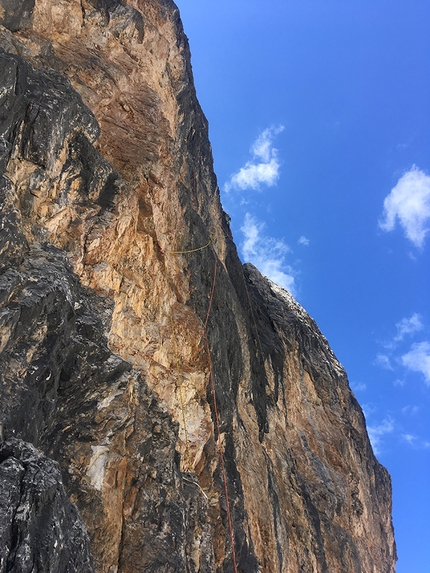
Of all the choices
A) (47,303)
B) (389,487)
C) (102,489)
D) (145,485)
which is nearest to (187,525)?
(145,485)

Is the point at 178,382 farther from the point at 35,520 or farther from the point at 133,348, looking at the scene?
the point at 35,520

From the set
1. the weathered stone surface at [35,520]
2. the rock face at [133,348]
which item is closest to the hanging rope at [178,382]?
the rock face at [133,348]

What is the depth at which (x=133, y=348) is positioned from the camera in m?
12.4

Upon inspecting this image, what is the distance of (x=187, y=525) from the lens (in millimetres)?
10688

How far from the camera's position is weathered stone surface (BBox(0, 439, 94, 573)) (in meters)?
5.48

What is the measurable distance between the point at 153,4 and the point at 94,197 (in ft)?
47.6

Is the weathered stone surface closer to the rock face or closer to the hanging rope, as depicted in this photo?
the rock face

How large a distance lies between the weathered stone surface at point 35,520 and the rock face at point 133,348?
0.08 feet

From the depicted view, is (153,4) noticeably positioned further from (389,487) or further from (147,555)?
(389,487)

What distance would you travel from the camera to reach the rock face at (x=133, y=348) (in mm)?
8023

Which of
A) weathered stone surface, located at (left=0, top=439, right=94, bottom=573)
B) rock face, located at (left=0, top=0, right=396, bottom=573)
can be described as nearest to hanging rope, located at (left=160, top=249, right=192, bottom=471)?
rock face, located at (left=0, top=0, right=396, bottom=573)

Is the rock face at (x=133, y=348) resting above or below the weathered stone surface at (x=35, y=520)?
above

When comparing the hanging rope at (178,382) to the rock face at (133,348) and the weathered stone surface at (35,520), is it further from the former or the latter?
the weathered stone surface at (35,520)

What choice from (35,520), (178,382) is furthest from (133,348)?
(35,520)
